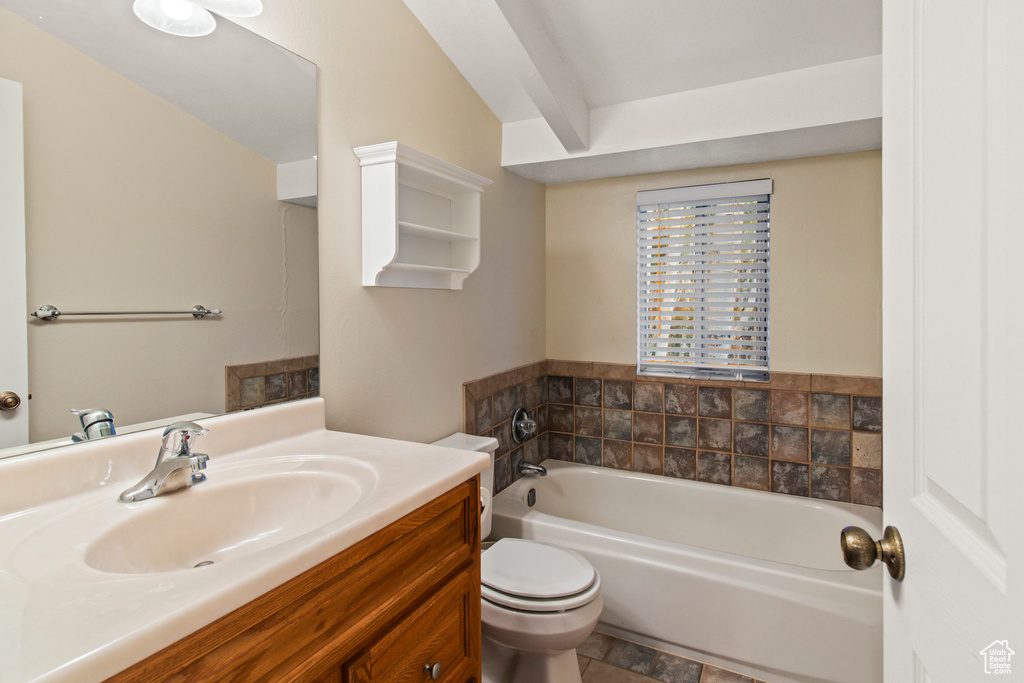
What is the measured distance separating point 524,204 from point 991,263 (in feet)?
8.13

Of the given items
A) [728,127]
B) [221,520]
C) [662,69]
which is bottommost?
[221,520]

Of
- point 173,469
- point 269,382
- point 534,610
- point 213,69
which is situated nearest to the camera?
point 173,469

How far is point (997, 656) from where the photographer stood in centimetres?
40

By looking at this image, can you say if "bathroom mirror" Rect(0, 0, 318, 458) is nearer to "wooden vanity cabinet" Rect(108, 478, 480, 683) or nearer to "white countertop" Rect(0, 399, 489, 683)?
"white countertop" Rect(0, 399, 489, 683)

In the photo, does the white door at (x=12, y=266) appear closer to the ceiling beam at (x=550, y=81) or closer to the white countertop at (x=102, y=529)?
the white countertop at (x=102, y=529)

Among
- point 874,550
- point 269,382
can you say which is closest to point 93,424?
point 269,382

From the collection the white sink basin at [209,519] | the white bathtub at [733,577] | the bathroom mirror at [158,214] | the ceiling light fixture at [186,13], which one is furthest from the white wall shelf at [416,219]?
the white bathtub at [733,577]

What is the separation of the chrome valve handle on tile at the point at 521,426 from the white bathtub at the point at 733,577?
0.72 ft

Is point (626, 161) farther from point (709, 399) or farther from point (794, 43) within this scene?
point (709, 399)

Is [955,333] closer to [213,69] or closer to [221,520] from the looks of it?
[221,520]

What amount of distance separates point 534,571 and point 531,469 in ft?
3.05

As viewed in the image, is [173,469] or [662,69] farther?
[662,69]

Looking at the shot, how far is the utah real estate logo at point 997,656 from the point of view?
0.39m

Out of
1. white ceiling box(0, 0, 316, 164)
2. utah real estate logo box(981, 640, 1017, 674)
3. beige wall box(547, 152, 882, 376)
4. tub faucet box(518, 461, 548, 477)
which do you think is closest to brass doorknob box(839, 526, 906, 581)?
utah real estate logo box(981, 640, 1017, 674)
